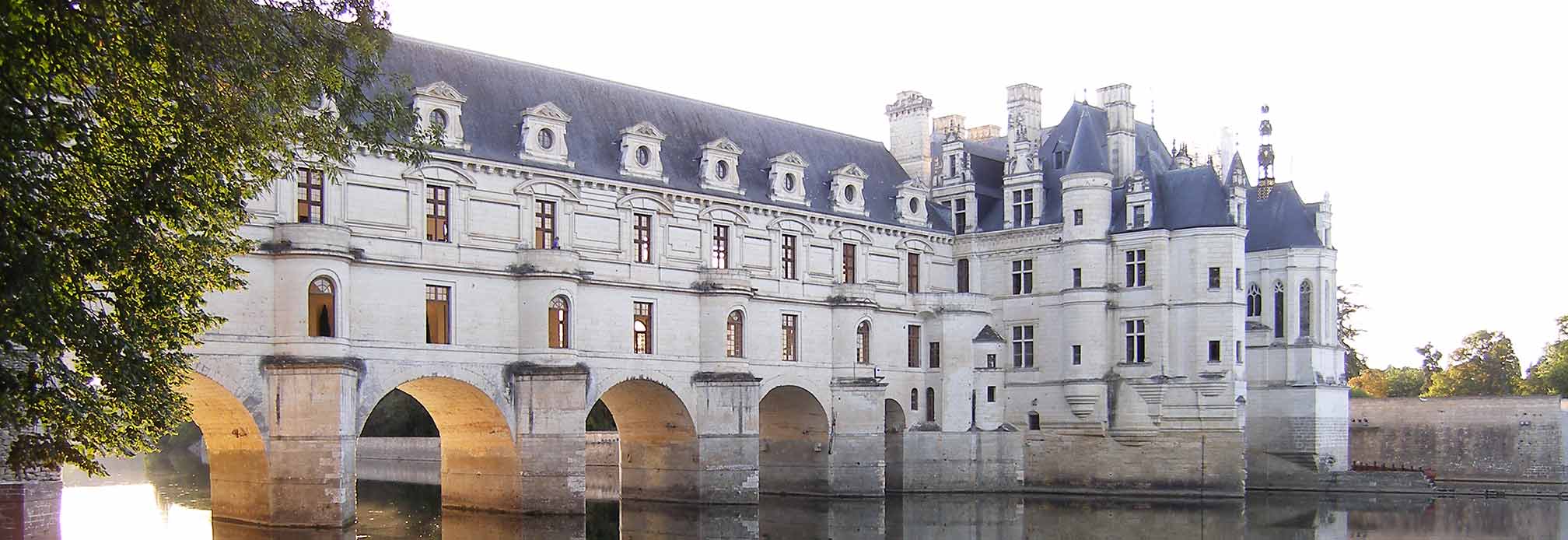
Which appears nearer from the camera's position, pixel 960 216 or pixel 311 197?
pixel 311 197

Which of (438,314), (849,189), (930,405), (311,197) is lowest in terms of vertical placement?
(930,405)

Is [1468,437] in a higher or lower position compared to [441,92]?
lower

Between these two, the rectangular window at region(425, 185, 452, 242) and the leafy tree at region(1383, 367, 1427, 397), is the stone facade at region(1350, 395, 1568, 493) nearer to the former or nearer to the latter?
the leafy tree at region(1383, 367, 1427, 397)

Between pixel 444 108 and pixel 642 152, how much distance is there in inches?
213

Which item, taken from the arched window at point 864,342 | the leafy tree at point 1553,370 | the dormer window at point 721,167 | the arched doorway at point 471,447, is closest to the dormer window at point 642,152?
the dormer window at point 721,167

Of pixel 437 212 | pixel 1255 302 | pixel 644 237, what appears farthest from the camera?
pixel 1255 302

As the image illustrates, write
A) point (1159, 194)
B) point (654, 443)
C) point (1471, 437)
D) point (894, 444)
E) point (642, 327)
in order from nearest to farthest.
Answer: point (642, 327) → point (654, 443) → point (894, 444) → point (1159, 194) → point (1471, 437)

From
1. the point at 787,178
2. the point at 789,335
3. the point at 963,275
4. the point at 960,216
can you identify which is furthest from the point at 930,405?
the point at 787,178

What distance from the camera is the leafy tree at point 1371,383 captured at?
60.7 meters

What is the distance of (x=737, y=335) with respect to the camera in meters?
34.5

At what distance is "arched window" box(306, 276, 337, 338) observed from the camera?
86.6 feet

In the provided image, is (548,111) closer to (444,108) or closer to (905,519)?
(444,108)

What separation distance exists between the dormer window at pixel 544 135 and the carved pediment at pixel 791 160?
6783mm

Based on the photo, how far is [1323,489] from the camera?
4231 cm
